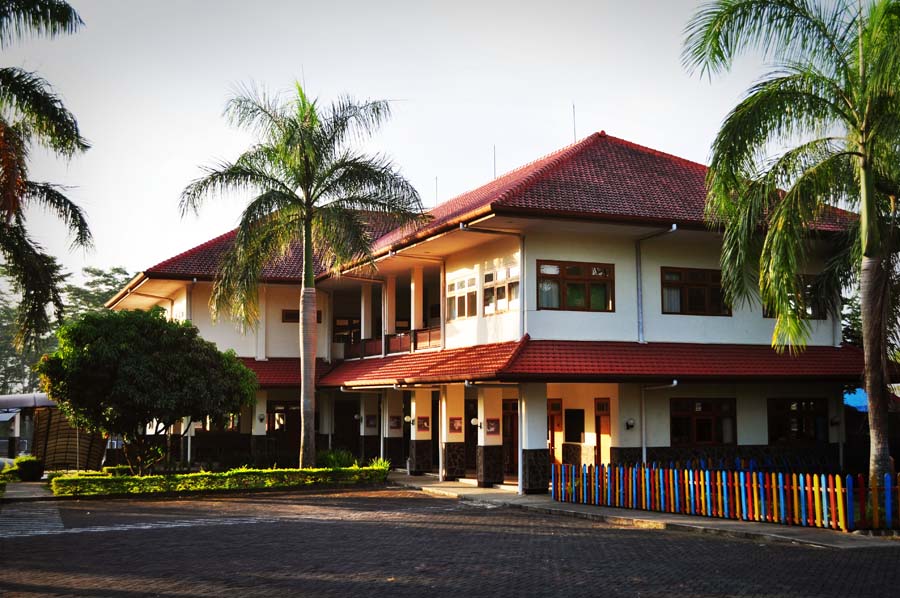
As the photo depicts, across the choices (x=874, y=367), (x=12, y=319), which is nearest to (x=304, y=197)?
(x=874, y=367)

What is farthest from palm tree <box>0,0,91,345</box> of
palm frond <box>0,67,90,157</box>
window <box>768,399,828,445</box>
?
window <box>768,399,828,445</box>

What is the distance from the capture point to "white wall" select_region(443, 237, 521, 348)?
22.6m

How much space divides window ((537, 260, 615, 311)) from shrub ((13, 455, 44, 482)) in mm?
16967

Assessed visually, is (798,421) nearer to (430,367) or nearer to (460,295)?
(460,295)

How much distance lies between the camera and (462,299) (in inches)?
993

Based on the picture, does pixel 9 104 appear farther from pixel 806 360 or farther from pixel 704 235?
pixel 806 360

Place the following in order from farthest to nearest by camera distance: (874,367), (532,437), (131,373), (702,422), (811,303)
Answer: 1. (811,303)
2. (702,422)
3. (131,373)
4. (532,437)
5. (874,367)

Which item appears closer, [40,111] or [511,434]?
[40,111]

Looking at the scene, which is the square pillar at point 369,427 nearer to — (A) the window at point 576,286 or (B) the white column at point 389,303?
(B) the white column at point 389,303

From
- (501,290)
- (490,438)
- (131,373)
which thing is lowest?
(490,438)

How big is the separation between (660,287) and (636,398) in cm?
278

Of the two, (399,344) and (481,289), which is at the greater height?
(481,289)

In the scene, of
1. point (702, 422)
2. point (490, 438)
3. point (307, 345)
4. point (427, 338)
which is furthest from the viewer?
point (427, 338)

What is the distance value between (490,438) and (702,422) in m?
5.14
